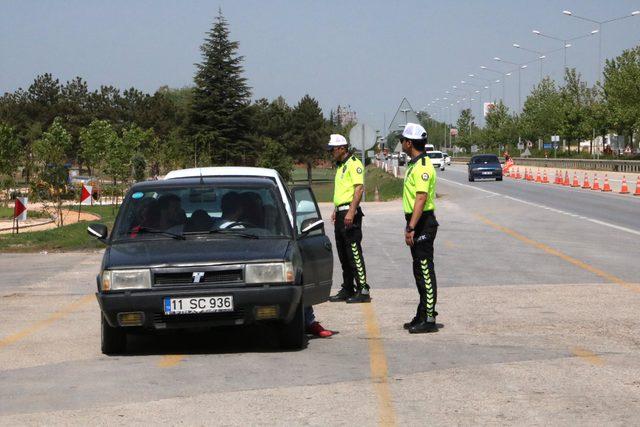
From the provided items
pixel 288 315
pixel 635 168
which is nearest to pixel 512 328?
pixel 288 315

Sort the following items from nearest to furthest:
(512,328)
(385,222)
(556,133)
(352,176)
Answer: (512,328) → (352,176) → (385,222) → (556,133)

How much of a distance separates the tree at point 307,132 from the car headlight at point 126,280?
441ft

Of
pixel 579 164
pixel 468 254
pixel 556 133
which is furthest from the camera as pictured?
pixel 556 133

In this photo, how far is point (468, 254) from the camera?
19.5 metres

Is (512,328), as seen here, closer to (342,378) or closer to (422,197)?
(422,197)

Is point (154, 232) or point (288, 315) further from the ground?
point (154, 232)

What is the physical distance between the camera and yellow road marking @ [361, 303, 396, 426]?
7.11 metres

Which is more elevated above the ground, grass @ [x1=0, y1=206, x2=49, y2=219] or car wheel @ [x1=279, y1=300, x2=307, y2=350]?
car wheel @ [x1=279, y1=300, x2=307, y2=350]

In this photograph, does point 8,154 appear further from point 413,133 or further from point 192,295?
point 192,295

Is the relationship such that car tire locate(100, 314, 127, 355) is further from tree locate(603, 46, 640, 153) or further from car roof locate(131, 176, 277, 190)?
tree locate(603, 46, 640, 153)

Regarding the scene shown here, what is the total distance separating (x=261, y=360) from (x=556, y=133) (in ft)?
356

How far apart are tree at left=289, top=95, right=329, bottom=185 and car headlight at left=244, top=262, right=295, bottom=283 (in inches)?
5287

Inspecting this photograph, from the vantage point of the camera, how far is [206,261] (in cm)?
942

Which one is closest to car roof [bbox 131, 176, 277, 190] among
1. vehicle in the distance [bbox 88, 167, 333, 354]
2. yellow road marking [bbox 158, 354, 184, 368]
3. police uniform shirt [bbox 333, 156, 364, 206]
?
vehicle in the distance [bbox 88, 167, 333, 354]
